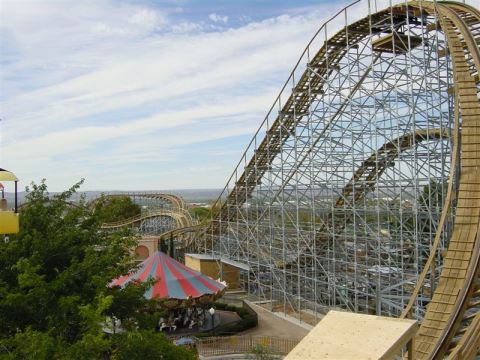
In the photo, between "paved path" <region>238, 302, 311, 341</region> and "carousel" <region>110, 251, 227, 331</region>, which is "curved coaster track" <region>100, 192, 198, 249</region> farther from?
"paved path" <region>238, 302, 311, 341</region>

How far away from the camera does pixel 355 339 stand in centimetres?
531

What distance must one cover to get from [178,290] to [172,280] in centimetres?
53

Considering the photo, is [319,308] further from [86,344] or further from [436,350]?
[86,344]

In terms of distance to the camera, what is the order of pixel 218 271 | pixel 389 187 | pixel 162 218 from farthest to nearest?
pixel 162 218, pixel 218 271, pixel 389 187

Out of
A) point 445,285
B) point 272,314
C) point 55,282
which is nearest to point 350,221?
point 272,314

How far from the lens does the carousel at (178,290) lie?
16.9m

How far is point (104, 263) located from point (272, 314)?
11440 mm

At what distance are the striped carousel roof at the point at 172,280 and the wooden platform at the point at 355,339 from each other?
11716 millimetres

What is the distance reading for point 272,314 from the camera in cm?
1944

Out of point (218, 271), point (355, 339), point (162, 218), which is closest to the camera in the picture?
point (355, 339)

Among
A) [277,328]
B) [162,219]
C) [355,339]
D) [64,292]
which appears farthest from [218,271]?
[162,219]

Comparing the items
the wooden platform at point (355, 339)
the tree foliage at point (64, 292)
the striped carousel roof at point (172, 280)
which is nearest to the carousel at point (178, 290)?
the striped carousel roof at point (172, 280)

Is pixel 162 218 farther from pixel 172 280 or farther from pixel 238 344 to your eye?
pixel 238 344

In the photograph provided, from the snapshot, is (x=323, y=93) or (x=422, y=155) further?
(x=323, y=93)
